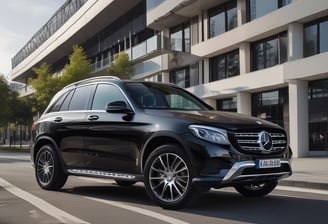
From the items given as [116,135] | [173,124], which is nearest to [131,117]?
[116,135]

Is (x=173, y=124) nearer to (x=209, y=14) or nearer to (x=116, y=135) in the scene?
(x=116, y=135)

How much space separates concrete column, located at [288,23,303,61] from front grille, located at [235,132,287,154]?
18.7 meters

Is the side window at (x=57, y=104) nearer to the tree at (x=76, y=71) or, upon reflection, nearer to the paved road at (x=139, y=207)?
the paved road at (x=139, y=207)

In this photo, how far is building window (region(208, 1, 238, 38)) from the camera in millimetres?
30548

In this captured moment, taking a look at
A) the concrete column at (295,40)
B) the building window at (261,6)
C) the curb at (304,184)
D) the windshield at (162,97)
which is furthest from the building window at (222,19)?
the windshield at (162,97)

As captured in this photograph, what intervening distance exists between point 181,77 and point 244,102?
7808 millimetres

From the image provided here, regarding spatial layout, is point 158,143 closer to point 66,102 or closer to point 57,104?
A: point 66,102

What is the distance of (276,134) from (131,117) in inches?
84.5

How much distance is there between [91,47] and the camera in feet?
184

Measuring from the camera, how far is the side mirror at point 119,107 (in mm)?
8055

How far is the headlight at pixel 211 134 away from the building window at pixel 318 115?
1952 cm

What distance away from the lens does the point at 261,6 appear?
27953mm

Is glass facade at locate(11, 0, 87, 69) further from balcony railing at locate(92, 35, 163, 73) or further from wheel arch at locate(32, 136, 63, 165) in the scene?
wheel arch at locate(32, 136, 63, 165)

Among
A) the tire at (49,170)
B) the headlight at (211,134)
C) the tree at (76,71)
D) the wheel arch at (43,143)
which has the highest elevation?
the tree at (76,71)
